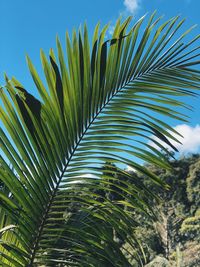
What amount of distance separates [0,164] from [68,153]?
0.21m

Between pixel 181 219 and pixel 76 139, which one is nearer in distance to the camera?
pixel 76 139

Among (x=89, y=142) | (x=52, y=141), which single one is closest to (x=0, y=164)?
(x=52, y=141)

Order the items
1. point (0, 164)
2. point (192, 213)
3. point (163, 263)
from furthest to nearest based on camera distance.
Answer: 1. point (192, 213)
2. point (163, 263)
3. point (0, 164)

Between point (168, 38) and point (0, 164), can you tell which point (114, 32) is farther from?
point (0, 164)

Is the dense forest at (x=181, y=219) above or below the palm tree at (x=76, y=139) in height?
above

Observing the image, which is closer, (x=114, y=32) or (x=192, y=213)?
(x=114, y=32)

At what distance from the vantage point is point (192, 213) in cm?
2734

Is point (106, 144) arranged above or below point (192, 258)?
below

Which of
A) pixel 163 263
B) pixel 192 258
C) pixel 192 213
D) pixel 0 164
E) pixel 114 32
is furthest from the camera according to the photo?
pixel 192 213

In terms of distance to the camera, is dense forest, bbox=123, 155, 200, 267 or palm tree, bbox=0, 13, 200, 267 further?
dense forest, bbox=123, 155, 200, 267

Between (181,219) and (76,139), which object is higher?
(181,219)

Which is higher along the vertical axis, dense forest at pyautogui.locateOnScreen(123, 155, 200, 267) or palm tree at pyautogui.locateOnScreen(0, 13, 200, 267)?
dense forest at pyautogui.locateOnScreen(123, 155, 200, 267)

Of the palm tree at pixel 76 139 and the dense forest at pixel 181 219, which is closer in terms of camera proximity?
the palm tree at pixel 76 139

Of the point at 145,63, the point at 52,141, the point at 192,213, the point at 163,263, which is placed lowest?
the point at 52,141
